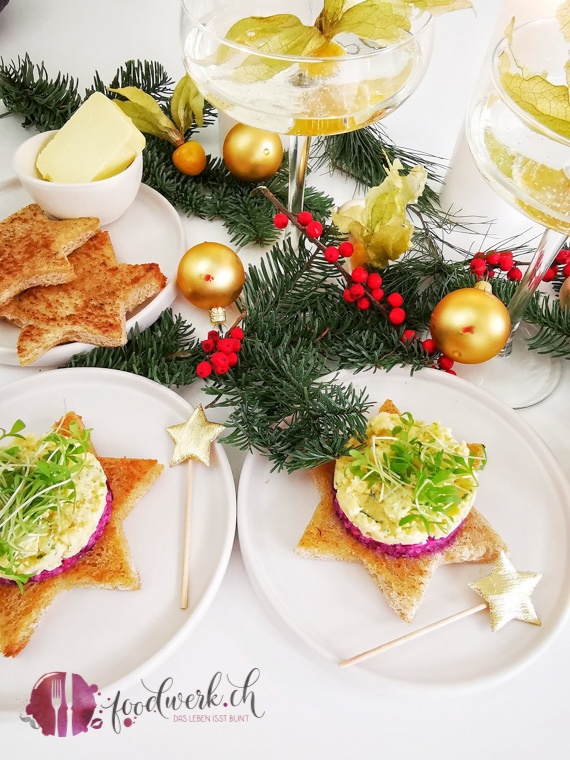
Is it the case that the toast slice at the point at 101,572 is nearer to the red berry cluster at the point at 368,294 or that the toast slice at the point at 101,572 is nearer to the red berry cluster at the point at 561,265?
the red berry cluster at the point at 368,294

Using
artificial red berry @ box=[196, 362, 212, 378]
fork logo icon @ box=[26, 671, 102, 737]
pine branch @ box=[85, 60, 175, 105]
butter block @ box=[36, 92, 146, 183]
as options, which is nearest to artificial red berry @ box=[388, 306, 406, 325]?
artificial red berry @ box=[196, 362, 212, 378]

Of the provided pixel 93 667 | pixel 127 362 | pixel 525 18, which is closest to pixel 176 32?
pixel 525 18

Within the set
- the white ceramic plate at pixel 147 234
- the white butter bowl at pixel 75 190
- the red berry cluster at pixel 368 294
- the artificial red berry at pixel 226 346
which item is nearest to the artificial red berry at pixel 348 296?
the red berry cluster at pixel 368 294

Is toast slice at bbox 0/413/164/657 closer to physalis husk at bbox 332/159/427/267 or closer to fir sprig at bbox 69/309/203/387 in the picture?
fir sprig at bbox 69/309/203/387

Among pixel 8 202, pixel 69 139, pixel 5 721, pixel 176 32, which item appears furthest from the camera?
pixel 176 32

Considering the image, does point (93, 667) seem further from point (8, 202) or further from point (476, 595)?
point (8, 202)
